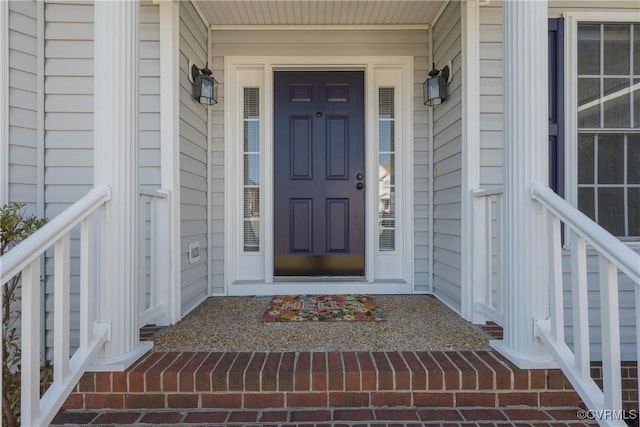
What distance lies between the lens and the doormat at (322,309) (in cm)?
253

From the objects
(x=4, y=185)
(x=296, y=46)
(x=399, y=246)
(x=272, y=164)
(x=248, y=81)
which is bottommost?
(x=399, y=246)

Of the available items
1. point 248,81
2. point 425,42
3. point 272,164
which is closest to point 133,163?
point 272,164

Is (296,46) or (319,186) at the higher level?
(296,46)

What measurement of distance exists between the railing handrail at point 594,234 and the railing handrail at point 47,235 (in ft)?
6.67

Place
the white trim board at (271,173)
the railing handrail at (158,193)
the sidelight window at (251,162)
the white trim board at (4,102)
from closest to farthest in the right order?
the railing handrail at (158,193) → the white trim board at (4,102) → the white trim board at (271,173) → the sidelight window at (251,162)

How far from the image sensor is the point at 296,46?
10.8 feet

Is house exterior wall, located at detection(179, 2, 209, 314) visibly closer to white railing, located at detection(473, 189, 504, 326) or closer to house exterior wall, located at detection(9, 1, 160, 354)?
house exterior wall, located at detection(9, 1, 160, 354)

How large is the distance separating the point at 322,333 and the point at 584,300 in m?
1.34

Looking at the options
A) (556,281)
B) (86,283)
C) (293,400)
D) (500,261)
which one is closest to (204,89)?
(86,283)

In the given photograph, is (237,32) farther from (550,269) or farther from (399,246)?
(550,269)

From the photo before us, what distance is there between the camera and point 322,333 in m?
2.23

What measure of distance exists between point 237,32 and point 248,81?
0.42 m

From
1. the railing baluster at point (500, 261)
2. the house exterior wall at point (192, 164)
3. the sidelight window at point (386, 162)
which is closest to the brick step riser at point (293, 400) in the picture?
→ the railing baluster at point (500, 261)

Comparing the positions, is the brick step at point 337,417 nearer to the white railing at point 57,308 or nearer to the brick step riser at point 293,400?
the brick step riser at point 293,400
